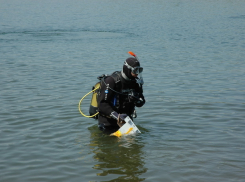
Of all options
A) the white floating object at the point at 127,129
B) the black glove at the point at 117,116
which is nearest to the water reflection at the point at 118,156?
the white floating object at the point at 127,129

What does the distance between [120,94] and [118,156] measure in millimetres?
1105

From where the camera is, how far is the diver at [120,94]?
6.59 metres

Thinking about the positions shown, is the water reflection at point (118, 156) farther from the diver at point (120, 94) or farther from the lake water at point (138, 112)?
the diver at point (120, 94)

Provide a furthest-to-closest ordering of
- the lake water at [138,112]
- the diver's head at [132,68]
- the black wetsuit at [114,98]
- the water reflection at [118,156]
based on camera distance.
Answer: the black wetsuit at [114,98] < the diver's head at [132,68] < the lake water at [138,112] < the water reflection at [118,156]

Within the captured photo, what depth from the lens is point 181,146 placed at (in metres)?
7.04

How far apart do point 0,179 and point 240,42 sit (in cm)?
1684

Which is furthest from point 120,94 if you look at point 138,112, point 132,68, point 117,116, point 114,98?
point 138,112

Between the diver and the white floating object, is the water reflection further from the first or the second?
the diver

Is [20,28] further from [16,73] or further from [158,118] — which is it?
[158,118]

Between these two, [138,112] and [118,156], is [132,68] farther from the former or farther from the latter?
[138,112]

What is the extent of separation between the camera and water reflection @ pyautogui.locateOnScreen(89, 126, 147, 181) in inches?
231

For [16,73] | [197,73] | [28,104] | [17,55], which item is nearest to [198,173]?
[28,104]

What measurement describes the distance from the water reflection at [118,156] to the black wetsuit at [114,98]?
377 millimetres

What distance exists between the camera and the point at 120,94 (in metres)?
6.81
